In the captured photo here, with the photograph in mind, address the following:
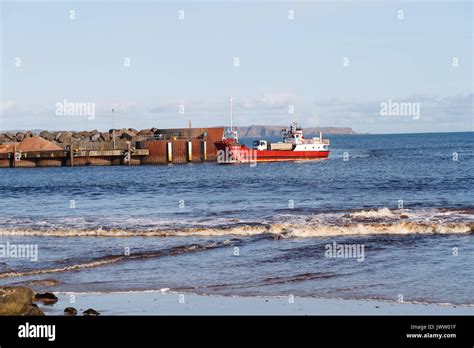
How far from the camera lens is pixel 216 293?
17.4 metres

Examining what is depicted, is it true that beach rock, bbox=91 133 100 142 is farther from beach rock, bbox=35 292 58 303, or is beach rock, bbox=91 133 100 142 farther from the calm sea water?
beach rock, bbox=35 292 58 303

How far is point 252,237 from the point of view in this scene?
28.0 m

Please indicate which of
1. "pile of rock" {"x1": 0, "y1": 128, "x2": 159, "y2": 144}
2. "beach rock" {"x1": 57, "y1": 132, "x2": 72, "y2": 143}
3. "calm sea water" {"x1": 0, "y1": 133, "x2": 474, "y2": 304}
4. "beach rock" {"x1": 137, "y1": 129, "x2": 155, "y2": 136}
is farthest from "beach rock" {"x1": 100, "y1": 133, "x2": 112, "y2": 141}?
"calm sea water" {"x1": 0, "y1": 133, "x2": 474, "y2": 304}

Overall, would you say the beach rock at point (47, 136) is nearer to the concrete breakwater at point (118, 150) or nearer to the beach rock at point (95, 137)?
the concrete breakwater at point (118, 150)

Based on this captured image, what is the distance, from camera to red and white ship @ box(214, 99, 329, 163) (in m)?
89.2

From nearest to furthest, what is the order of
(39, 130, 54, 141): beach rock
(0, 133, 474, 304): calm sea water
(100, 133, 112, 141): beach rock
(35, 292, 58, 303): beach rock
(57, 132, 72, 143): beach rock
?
(35, 292, 58, 303): beach rock
(0, 133, 474, 304): calm sea water
(100, 133, 112, 141): beach rock
(57, 132, 72, 143): beach rock
(39, 130, 54, 141): beach rock

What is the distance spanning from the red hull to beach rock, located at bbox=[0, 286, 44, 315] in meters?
74.4

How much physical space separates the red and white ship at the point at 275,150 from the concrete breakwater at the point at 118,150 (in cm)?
325

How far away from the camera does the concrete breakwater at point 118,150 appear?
90688 mm

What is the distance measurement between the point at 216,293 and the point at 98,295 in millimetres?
2480

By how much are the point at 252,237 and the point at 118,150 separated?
215 ft

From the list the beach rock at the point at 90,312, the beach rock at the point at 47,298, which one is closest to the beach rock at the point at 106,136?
the beach rock at the point at 47,298

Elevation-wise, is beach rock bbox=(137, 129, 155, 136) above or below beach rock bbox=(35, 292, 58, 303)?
above
